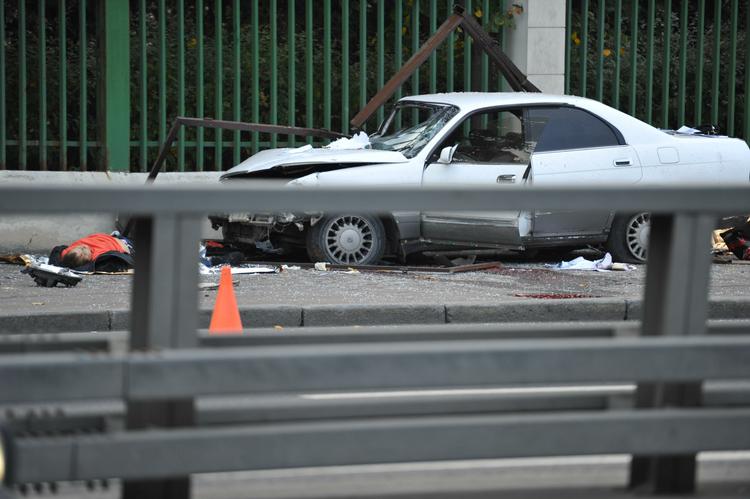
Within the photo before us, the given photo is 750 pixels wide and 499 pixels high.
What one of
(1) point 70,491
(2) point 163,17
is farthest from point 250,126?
(1) point 70,491

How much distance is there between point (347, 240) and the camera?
40.9 ft

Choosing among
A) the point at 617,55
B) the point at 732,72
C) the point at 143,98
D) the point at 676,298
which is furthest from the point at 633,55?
the point at 676,298

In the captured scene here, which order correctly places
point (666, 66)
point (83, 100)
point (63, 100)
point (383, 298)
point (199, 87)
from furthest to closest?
point (666, 66) < point (199, 87) < point (83, 100) < point (63, 100) < point (383, 298)

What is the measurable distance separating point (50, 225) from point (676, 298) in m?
11.8

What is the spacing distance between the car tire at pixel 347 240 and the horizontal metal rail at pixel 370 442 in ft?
28.4

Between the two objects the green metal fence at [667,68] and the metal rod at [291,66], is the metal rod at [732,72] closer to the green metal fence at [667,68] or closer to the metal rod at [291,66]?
the green metal fence at [667,68]

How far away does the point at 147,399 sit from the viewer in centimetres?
336

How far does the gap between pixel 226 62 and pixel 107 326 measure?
23.3 ft

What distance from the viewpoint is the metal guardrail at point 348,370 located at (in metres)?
3.33

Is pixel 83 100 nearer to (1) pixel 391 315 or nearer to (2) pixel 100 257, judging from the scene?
(2) pixel 100 257

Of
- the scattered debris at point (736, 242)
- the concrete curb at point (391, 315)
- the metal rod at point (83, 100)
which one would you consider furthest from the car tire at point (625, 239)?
the metal rod at point (83, 100)

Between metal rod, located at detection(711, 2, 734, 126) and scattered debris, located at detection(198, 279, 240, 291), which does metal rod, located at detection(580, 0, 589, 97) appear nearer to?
metal rod, located at detection(711, 2, 734, 126)

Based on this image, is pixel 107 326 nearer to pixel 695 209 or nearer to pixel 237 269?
pixel 237 269

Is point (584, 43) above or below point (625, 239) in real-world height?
above
